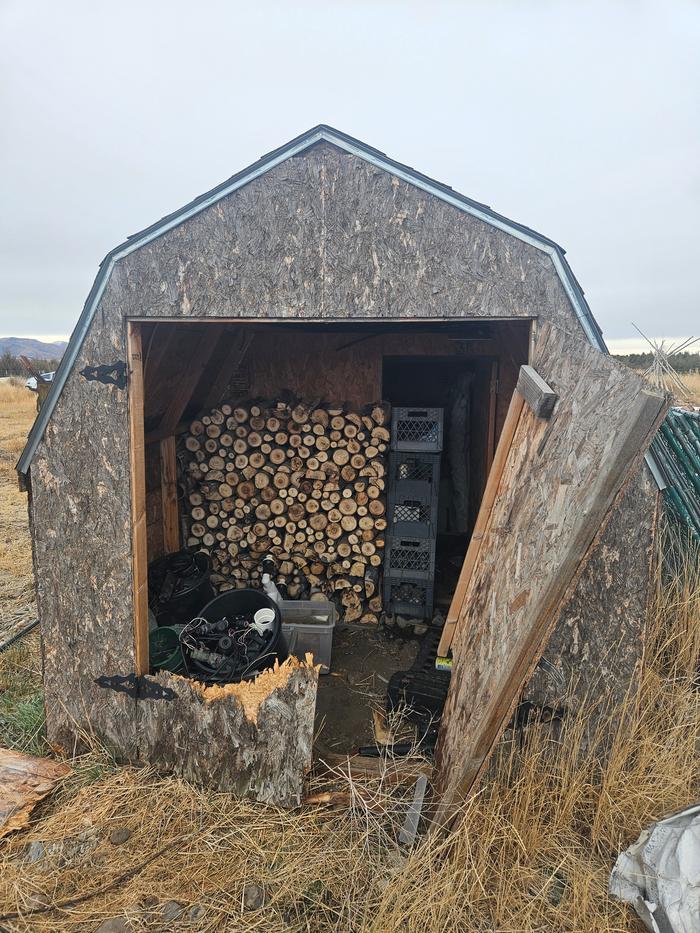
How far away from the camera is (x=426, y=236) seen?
2.55m

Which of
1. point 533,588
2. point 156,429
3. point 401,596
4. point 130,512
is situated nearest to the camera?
point 533,588

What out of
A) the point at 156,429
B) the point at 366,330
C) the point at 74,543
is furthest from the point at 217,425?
the point at 74,543

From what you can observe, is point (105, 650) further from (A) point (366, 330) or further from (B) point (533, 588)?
(A) point (366, 330)

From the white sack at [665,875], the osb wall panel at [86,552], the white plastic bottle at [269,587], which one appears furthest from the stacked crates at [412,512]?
the white sack at [665,875]

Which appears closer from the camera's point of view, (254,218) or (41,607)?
(254,218)

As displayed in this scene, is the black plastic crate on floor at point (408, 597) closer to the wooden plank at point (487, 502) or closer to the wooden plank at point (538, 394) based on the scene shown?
the wooden plank at point (487, 502)

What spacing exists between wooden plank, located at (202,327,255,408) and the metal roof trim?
90.4 inches

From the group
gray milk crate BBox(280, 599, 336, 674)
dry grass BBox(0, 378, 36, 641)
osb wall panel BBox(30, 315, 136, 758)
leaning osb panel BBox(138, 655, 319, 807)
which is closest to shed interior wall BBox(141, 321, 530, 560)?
dry grass BBox(0, 378, 36, 641)

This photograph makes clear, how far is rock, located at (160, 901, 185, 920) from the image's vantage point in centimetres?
219

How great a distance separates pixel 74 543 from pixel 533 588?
239 centimetres

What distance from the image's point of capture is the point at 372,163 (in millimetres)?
2557

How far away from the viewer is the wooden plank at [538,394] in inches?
82.6

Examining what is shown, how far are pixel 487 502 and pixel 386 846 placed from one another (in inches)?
69.6

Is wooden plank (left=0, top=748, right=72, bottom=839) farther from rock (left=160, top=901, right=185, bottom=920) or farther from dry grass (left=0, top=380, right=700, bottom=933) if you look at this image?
rock (left=160, top=901, right=185, bottom=920)
